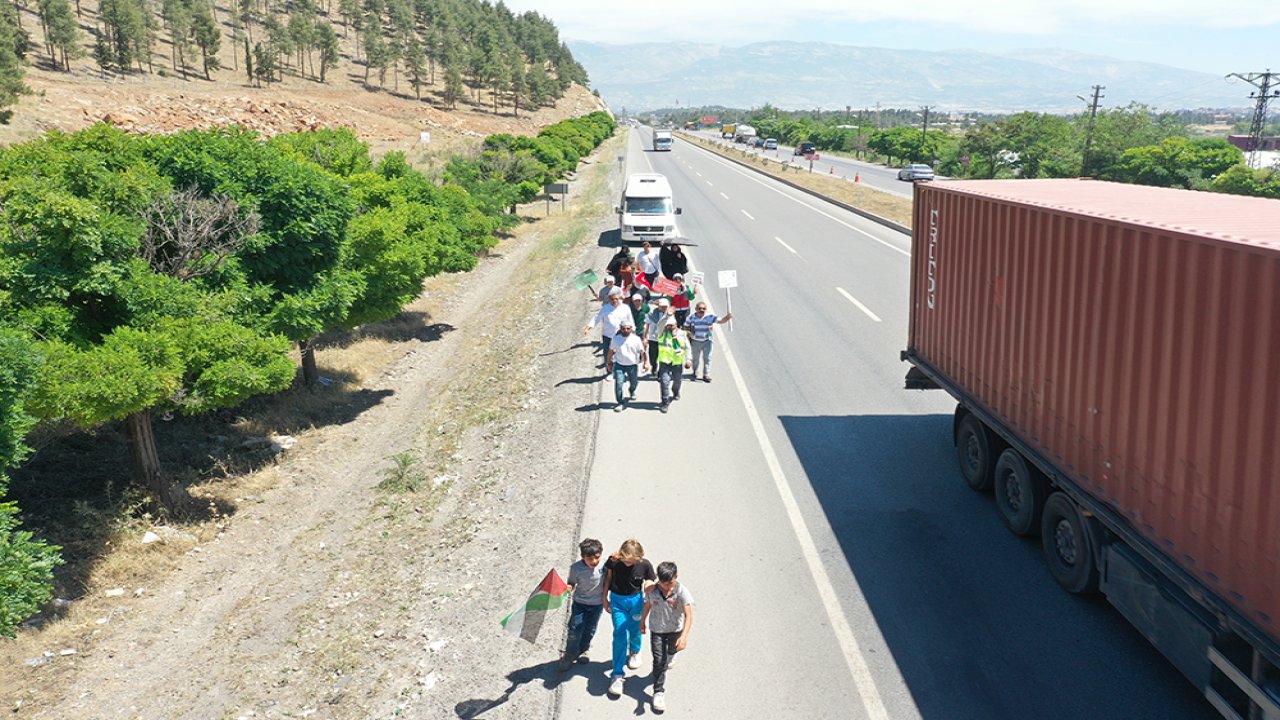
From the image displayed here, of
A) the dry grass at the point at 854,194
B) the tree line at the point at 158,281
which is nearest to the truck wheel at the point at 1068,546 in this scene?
the tree line at the point at 158,281

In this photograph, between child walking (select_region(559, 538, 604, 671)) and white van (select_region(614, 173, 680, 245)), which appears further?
white van (select_region(614, 173, 680, 245))

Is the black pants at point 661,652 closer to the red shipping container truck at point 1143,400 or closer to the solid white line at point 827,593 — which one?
the solid white line at point 827,593

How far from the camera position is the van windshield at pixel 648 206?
95.8ft

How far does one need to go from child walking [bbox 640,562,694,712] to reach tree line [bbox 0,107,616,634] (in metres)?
5.30

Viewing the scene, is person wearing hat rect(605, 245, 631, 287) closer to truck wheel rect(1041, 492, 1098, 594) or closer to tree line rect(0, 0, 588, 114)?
truck wheel rect(1041, 492, 1098, 594)

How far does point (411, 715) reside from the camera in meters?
7.25

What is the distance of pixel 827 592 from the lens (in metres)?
8.50

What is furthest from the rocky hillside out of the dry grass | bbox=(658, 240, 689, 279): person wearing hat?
bbox=(658, 240, 689, 279): person wearing hat

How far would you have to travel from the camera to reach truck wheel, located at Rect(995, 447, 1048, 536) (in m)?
9.04

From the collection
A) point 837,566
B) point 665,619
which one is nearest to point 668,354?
point 837,566

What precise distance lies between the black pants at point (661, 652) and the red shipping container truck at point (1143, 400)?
3.57 meters

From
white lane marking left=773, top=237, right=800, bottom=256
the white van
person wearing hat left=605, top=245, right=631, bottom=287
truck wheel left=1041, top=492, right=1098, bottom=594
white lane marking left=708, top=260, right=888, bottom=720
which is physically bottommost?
white lane marking left=708, top=260, right=888, bottom=720

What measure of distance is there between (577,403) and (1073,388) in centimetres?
830

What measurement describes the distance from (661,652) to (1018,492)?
15.5ft
